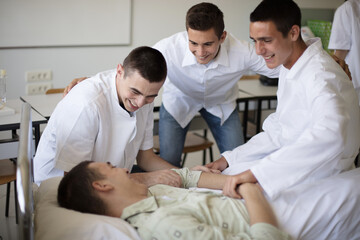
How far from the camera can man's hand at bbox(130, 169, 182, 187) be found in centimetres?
182

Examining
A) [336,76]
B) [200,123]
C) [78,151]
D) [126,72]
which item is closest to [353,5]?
[200,123]

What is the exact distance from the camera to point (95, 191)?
145 centimetres

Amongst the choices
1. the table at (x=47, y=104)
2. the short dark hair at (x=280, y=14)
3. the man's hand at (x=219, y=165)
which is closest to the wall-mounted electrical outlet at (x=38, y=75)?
the table at (x=47, y=104)

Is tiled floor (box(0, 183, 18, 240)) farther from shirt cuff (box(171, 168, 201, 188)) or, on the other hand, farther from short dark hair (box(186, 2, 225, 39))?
short dark hair (box(186, 2, 225, 39))

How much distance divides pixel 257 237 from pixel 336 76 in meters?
0.72

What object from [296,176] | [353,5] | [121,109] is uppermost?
[353,5]

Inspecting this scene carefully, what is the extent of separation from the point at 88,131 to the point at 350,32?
2335 mm

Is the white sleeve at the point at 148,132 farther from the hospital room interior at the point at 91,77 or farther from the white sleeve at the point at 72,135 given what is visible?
the white sleeve at the point at 72,135

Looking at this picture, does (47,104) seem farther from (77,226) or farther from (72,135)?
(77,226)

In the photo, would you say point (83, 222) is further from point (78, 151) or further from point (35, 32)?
point (35, 32)

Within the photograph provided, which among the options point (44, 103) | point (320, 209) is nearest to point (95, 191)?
point (320, 209)

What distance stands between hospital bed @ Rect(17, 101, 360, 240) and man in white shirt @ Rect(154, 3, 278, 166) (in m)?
1.01

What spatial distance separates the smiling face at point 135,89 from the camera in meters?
1.79

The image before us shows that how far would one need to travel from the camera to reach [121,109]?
1.92 m
